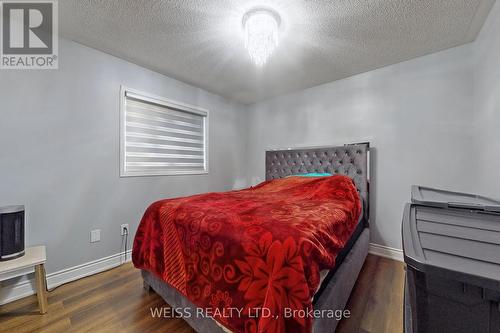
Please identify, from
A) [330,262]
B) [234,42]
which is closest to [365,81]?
[234,42]

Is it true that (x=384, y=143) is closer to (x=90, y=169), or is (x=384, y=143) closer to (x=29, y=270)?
(x=90, y=169)

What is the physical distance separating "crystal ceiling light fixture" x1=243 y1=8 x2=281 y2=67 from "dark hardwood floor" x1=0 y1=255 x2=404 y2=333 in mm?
2187

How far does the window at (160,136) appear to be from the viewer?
2.54 m

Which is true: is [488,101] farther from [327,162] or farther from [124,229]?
[124,229]

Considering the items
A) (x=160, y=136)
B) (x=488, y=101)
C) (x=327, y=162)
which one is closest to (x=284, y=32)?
(x=327, y=162)

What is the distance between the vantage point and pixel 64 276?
2.00 metres

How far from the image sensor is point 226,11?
1.68m

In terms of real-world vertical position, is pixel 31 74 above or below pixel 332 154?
above

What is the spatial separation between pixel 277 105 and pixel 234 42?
66.6 inches

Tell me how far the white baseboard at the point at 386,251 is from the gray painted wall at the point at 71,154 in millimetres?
2907

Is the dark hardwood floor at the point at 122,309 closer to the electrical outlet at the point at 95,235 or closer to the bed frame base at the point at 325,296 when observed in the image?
the bed frame base at the point at 325,296

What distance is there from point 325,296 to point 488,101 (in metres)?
2.17

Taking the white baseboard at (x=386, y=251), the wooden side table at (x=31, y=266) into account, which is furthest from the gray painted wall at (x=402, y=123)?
the wooden side table at (x=31, y=266)

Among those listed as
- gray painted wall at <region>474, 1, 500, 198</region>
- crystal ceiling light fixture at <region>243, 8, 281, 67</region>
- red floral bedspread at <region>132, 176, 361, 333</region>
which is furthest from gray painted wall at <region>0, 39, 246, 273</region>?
gray painted wall at <region>474, 1, 500, 198</region>
